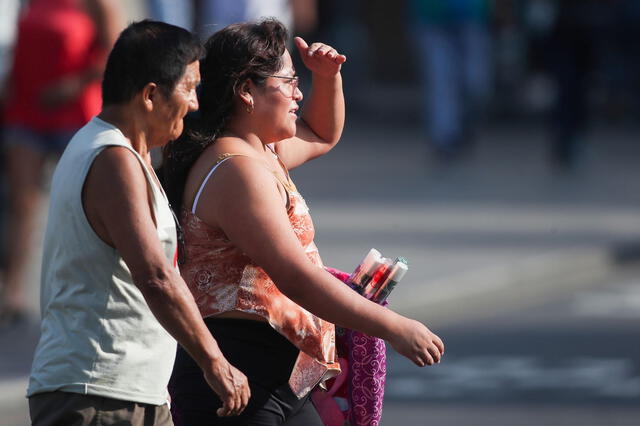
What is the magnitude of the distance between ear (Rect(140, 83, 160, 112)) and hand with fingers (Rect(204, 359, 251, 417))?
621mm

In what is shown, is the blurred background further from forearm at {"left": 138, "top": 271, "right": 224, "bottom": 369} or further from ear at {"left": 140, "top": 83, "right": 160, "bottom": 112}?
forearm at {"left": 138, "top": 271, "right": 224, "bottom": 369}

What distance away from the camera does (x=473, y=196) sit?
1267 cm

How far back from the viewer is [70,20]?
7223 mm

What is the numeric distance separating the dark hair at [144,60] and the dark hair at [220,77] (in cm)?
33

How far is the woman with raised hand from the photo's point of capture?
3.45 m

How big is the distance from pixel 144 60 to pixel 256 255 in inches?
21.4

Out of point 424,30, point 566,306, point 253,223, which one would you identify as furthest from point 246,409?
point 424,30

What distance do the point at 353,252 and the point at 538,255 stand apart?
52.8 inches

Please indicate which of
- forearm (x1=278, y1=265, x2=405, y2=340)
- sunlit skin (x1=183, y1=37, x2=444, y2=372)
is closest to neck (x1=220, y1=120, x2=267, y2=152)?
sunlit skin (x1=183, y1=37, x2=444, y2=372)

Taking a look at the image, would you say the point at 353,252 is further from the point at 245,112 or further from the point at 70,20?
the point at 245,112

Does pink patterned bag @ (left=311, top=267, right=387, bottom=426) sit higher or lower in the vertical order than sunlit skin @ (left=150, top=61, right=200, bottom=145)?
lower

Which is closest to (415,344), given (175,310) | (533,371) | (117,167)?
(175,310)

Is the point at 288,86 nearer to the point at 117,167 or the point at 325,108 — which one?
the point at 325,108

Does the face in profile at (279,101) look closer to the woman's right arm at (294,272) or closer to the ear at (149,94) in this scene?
the woman's right arm at (294,272)
